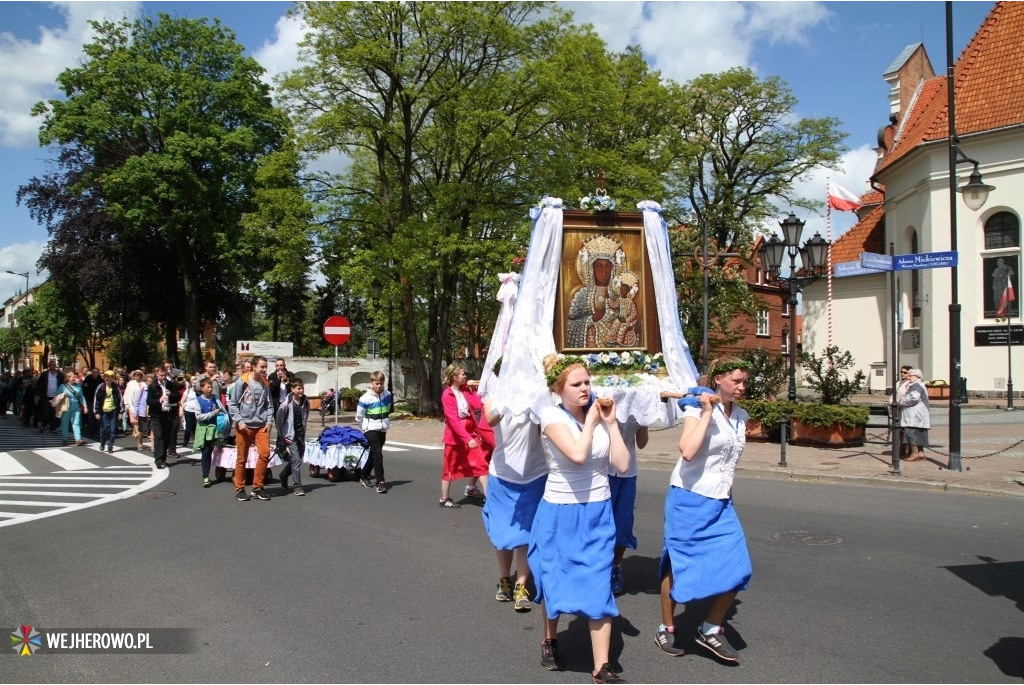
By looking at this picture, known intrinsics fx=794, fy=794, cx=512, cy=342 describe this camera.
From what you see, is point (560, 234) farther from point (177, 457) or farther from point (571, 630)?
point (177, 457)

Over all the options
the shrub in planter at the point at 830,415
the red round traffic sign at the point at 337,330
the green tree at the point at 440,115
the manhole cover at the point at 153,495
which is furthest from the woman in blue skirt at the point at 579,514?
the green tree at the point at 440,115

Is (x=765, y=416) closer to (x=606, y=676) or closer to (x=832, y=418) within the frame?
(x=832, y=418)

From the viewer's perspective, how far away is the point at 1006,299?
92.4 ft

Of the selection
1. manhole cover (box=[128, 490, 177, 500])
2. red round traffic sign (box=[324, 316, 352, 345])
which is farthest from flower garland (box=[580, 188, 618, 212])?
red round traffic sign (box=[324, 316, 352, 345])

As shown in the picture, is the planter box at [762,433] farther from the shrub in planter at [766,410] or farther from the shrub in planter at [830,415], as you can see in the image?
the shrub in planter at [830,415]

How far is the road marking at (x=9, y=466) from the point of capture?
1476 cm

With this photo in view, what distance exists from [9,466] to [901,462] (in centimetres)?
1722

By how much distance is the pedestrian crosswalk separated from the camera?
10812 mm

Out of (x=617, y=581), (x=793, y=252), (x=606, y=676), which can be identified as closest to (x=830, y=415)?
(x=793, y=252)

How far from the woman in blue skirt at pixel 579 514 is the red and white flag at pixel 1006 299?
29.0 metres

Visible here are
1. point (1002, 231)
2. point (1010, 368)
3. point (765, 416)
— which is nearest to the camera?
point (765, 416)

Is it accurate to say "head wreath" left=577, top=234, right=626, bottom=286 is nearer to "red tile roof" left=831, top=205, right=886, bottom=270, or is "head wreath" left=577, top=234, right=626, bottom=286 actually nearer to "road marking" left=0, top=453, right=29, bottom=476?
"road marking" left=0, top=453, right=29, bottom=476

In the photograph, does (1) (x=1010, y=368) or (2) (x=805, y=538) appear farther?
(1) (x=1010, y=368)

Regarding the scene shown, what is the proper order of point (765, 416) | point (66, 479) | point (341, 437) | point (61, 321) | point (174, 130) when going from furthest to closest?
1. point (61, 321)
2. point (174, 130)
3. point (765, 416)
4. point (66, 479)
5. point (341, 437)
